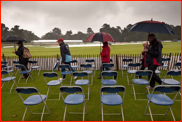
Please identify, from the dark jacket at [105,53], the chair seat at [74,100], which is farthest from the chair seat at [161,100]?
the dark jacket at [105,53]

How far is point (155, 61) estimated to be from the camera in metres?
4.34

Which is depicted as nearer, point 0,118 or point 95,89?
point 0,118

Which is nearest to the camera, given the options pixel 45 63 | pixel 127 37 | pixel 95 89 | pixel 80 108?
pixel 80 108

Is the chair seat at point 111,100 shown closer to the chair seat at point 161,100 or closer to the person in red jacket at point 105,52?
the chair seat at point 161,100

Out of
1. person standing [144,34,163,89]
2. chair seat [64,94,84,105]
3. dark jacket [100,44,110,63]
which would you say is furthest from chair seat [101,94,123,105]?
dark jacket [100,44,110,63]

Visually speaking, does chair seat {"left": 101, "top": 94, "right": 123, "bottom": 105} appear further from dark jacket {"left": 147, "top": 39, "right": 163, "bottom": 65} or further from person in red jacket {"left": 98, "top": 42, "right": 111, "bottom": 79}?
person in red jacket {"left": 98, "top": 42, "right": 111, "bottom": 79}

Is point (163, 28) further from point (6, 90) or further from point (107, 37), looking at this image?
point (6, 90)

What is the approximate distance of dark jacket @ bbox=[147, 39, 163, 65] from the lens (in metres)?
4.20

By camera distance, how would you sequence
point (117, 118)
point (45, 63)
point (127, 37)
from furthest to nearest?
point (127, 37)
point (45, 63)
point (117, 118)

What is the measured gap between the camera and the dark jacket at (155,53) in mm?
4198

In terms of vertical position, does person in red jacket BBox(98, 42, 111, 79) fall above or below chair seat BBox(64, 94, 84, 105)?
→ above

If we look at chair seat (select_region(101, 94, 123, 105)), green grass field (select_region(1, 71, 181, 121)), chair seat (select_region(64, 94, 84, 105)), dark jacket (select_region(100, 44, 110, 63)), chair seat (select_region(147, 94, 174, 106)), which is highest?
dark jacket (select_region(100, 44, 110, 63))

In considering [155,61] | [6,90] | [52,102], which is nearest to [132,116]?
[155,61]

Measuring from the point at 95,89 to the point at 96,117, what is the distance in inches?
81.3
